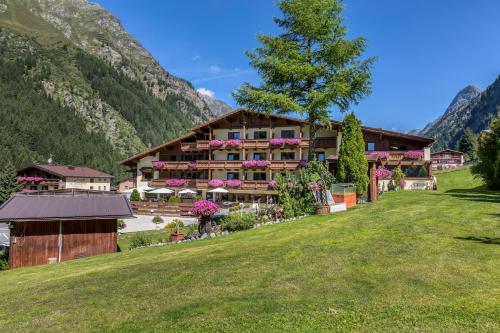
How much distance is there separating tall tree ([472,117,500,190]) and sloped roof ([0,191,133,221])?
97.5 feet

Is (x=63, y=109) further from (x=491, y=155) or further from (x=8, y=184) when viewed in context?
(x=491, y=155)

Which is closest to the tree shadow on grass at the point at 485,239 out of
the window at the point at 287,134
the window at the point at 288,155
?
the window at the point at 288,155

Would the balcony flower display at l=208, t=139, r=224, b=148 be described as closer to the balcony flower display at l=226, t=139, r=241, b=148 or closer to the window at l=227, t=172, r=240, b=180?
the balcony flower display at l=226, t=139, r=241, b=148

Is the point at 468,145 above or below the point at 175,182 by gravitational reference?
above

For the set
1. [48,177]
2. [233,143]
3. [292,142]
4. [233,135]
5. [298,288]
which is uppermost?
[233,135]

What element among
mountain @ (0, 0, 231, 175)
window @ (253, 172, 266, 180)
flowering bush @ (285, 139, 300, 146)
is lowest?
window @ (253, 172, 266, 180)

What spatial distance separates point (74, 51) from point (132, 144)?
73.4 m

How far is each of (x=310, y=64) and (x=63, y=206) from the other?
21.6 meters

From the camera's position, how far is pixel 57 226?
20.6 meters

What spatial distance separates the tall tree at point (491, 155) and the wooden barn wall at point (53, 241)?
30900 millimetres

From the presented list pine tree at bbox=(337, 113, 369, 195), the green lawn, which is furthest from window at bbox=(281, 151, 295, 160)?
the green lawn

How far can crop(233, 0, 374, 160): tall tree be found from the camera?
2878cm

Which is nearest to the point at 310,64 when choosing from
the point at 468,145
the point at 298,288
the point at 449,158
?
the point at 298,288

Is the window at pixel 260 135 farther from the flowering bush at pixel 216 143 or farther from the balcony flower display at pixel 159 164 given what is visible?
the balcony flower display at pixel 159 164
